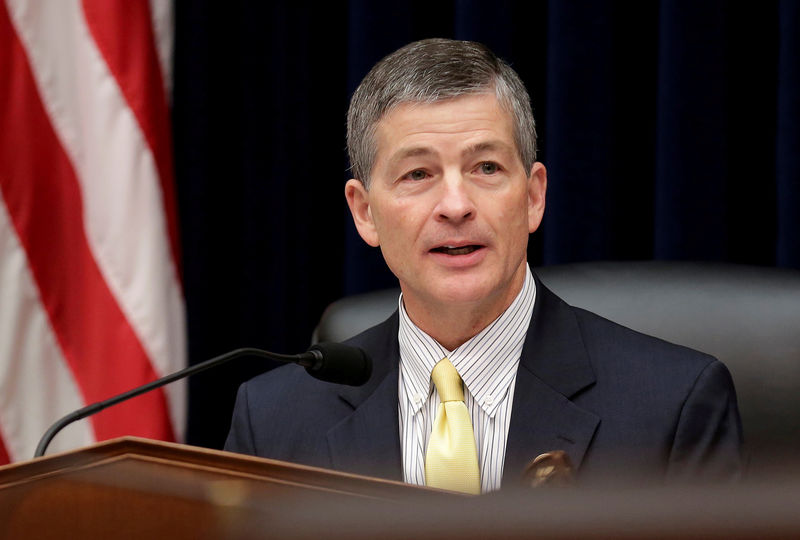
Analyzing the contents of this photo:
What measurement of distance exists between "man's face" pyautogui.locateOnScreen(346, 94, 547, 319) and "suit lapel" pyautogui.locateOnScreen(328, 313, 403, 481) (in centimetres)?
12

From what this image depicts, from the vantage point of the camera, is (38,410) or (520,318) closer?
(520,318)

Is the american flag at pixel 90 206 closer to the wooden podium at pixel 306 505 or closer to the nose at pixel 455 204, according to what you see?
the nose at pixel 455 204

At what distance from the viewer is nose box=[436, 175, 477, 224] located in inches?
54.5

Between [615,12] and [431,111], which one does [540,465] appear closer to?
[431,111]

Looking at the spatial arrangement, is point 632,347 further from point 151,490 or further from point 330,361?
point 151,490

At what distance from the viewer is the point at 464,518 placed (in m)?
0.37

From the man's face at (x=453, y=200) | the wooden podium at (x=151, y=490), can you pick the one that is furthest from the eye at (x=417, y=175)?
the wooden podium at (x=151, y=490)

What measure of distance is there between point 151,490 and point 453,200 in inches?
34.5

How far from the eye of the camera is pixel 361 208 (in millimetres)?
1613

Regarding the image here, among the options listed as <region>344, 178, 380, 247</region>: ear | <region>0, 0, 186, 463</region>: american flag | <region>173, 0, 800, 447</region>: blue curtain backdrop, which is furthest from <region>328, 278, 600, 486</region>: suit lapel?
<region>0, 0, 186, 463</region>: american flag

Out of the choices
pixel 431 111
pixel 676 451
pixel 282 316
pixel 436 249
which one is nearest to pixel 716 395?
pixel 676 451

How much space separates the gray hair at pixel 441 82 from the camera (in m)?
1.45

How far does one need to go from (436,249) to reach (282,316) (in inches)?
42.2

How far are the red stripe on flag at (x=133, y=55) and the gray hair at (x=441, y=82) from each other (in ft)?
3.02
